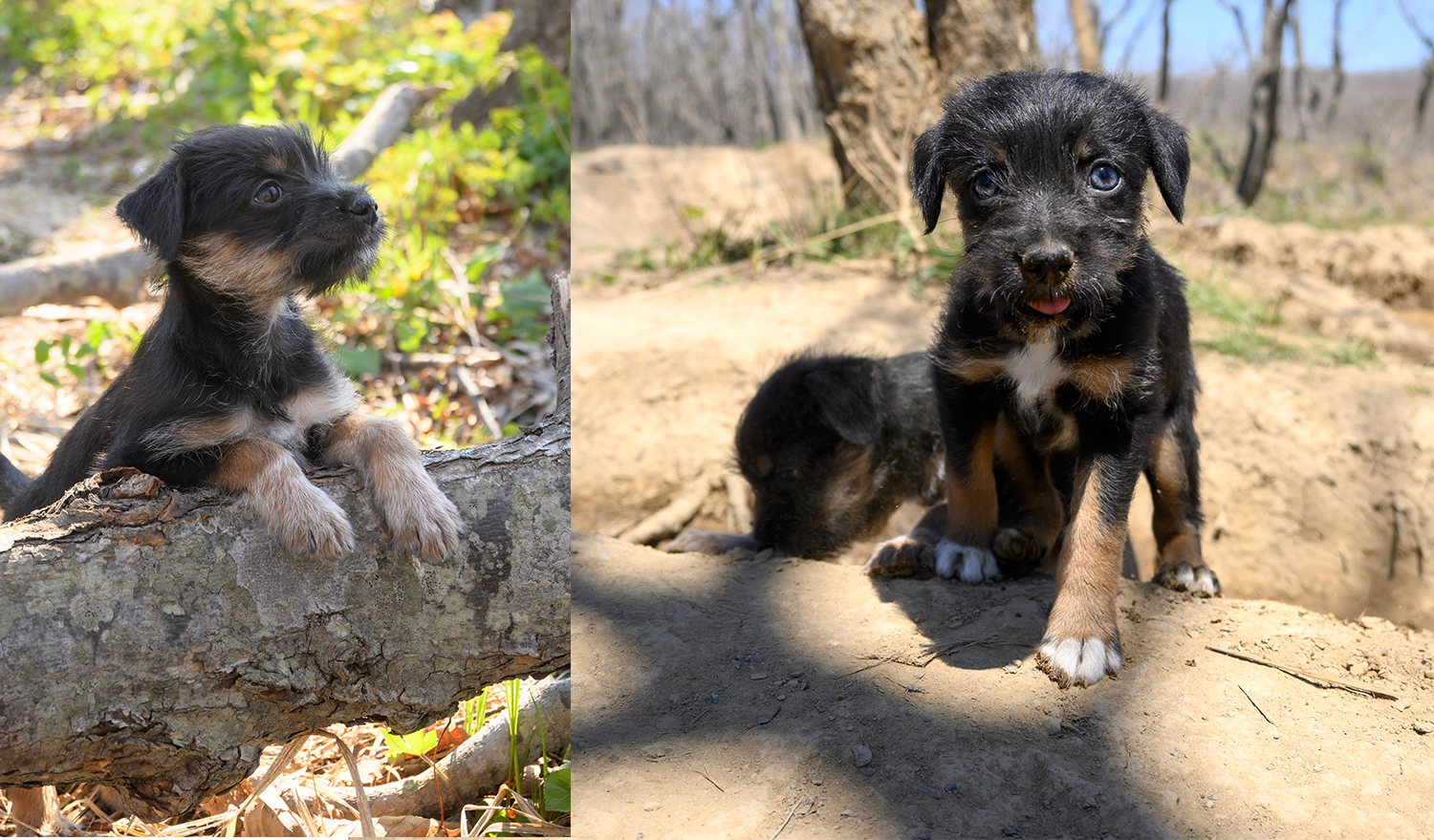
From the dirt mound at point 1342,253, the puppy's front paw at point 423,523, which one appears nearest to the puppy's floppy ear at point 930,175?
the puppy's front paw at point 423,523

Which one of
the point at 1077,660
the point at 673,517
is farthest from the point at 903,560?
the point at 673,517

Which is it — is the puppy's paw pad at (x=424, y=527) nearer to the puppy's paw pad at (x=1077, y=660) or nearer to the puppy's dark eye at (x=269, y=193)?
the puppy's dark eye at (x=269, y=193)

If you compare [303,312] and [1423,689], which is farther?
[303,312]

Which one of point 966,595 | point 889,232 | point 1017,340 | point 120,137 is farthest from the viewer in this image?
point 120,137

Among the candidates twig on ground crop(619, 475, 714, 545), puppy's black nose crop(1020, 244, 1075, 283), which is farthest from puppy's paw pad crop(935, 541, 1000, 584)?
twig on ground crop(619, 475, 714, 545)

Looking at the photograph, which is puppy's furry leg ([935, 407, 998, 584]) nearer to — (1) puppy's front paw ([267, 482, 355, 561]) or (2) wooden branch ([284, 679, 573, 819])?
(2) wooden branch ([284, 679, 573, 819])

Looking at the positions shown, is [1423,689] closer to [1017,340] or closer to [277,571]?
[1017,340]

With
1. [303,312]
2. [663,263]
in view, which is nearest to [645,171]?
[663,263]
